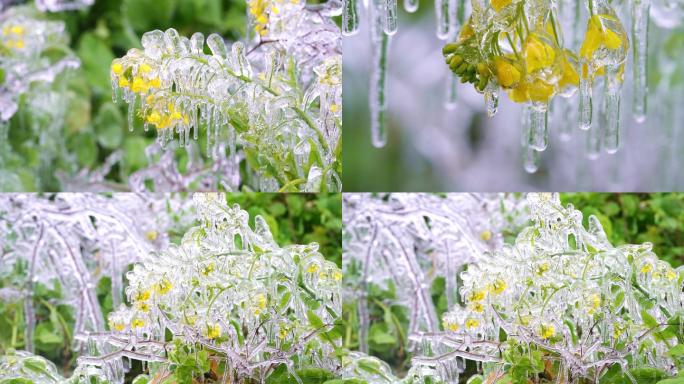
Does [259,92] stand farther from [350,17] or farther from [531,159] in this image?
[531,159]

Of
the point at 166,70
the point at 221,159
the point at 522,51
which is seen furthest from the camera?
the point at 221,159

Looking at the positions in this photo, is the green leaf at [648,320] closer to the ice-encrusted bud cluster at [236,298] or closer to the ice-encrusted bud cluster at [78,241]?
the ice-encrusted bud cluster at [236,298]

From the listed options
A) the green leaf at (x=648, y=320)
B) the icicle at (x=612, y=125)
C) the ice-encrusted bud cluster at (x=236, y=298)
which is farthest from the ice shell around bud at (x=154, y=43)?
the green leaf at (x=648, y=320)

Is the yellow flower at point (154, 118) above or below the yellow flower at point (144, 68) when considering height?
below

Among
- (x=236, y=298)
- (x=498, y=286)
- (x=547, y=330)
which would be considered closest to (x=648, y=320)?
(x=547, y=330)

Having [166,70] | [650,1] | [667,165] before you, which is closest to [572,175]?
[667,165]

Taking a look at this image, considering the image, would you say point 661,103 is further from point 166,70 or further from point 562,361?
point 166,70

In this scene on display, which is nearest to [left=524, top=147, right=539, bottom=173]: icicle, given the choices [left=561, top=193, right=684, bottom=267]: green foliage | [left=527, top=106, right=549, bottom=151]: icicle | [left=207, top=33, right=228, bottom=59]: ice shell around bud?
[left=561, top=193, right=684, bottom=267]: green foliage
